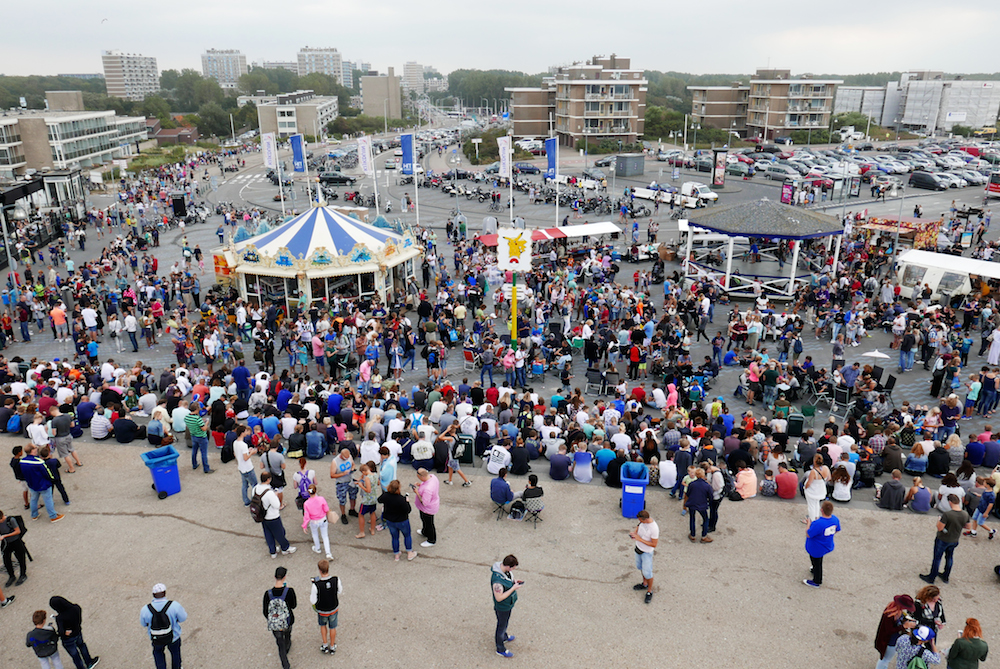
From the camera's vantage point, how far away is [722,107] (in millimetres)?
91000

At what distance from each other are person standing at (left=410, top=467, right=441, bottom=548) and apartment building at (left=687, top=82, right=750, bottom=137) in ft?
298

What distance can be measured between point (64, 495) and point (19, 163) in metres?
70.4

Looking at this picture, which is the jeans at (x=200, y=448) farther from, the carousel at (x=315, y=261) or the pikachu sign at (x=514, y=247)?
the carousel at (x=315, y=261)

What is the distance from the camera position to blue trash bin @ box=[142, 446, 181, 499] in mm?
11016

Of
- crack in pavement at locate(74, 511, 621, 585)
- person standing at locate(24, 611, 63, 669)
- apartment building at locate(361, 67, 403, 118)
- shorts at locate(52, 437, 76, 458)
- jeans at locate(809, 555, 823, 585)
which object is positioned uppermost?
apartment building at locate(361, 67, 403, 118)

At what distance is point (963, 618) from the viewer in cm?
827

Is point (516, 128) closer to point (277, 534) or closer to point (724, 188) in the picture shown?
point (724, 188)

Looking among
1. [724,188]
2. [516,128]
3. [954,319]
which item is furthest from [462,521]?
[516,128]

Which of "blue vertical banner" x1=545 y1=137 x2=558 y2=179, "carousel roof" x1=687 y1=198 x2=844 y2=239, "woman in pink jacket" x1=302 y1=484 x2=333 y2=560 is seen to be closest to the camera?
"woman in pink jacket" x1=302 y1=484 x2=333 y2=560

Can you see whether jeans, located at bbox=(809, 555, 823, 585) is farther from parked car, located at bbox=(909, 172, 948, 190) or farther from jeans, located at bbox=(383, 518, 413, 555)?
parked car, located at bbox=(909, 172, 948, 190)

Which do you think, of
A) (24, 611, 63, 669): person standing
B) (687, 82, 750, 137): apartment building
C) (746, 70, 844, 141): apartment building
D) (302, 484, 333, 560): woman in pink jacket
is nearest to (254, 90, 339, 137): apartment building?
(687, 82, 750, 137): apartment building

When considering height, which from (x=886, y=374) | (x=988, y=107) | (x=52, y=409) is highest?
(x=988, y=107)

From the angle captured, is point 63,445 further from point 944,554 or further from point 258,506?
point 944,554

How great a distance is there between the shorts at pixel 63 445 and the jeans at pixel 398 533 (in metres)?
6.67
